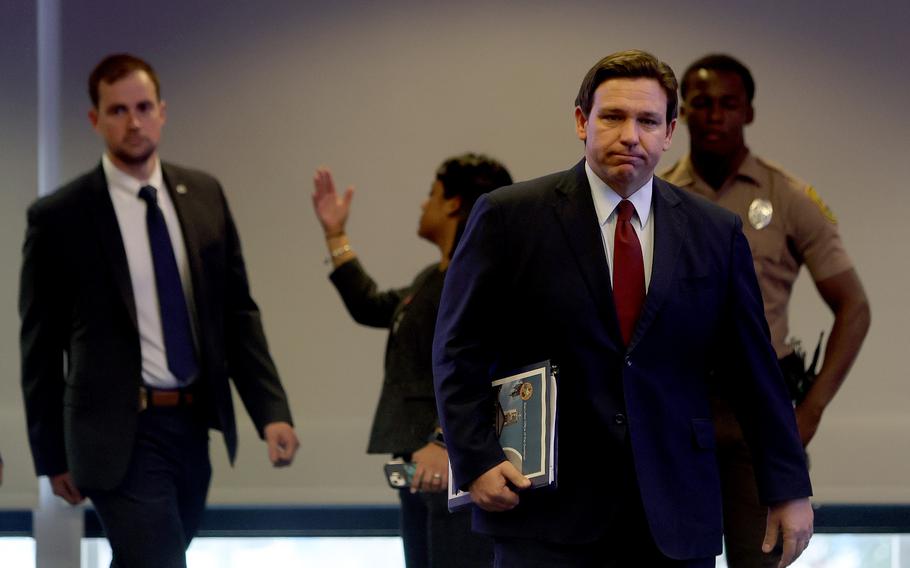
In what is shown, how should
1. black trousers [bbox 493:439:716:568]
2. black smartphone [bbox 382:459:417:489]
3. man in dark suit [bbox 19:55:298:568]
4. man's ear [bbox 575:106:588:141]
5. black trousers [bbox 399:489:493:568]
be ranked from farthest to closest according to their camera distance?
1. man in dark suit [bbox 19:55:298:568]
2. black smartphone [bbox 382:459:417:489]
3. black trousers [bbox 399:489:493:568]
4. man's ear [bbox 575:106:588:141]
5. black trousers [bbox 493:439:716:568]

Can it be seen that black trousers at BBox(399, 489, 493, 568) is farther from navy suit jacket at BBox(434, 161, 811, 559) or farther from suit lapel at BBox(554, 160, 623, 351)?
suit lapel at BBox(554, 160, 623, 351)

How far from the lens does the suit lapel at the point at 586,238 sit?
2.62 meters

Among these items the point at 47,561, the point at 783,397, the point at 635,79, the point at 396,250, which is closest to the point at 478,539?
the point at 783,397

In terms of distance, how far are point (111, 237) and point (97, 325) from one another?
0.84ft

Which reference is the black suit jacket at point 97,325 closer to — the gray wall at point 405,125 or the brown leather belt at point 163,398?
the brown leather belt at point 163,398

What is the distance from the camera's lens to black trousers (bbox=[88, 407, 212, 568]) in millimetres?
3807

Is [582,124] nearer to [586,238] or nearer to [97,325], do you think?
[586,238]

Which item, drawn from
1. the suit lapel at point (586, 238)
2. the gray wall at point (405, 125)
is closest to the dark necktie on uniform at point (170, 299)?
the suit lapel at point (586, 238)

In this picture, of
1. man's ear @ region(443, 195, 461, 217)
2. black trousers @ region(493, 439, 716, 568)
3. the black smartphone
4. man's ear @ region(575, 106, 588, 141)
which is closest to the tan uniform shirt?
man's ear @ region(443, 195, 461, 217)

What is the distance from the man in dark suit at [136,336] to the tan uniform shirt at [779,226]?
4.54ft

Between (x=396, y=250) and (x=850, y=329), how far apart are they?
269 cm

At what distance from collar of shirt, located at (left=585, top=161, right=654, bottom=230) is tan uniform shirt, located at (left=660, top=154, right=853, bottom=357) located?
1.20 metres

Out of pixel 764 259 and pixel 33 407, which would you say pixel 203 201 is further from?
pixel 764 259

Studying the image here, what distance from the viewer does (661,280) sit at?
2.64m
